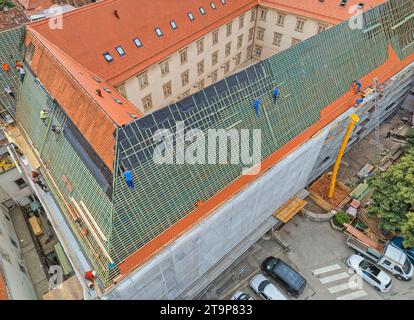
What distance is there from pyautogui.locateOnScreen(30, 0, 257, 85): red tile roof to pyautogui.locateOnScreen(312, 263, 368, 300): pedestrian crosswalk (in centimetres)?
2804

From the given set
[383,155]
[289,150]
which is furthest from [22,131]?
[383,155]

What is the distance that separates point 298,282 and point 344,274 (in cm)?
511

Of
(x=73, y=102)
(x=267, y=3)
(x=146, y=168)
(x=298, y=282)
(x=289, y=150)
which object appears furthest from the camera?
(x=267, y=3)

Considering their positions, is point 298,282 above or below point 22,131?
below

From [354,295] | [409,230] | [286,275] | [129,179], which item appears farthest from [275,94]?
[354,295]

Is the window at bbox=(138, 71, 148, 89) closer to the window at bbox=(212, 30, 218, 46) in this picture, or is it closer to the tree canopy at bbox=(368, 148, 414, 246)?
the window at bbox=(212, 30, 218, 46)

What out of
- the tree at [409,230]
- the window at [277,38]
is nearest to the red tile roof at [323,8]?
the window at [277,38]

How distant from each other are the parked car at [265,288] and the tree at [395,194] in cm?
1165

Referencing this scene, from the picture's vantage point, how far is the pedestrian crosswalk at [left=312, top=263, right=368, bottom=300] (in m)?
26.0

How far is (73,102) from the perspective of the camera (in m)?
21.2

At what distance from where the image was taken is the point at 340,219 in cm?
2928

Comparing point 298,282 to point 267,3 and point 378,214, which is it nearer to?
point 378,214

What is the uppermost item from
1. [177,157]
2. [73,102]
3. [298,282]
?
[73,102]

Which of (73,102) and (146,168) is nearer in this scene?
(146,168)
